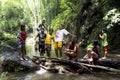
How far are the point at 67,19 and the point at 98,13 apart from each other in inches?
445

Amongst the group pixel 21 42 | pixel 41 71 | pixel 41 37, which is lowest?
pixel 41 71

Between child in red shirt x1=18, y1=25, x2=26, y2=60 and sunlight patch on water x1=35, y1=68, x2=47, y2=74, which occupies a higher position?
child in red shirt x1=18, y1=25, x2=26, y2=60

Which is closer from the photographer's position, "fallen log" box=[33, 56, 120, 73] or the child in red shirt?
"fallen log" box=[33, 56, 120, 73]

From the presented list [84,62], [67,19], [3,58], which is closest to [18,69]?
[3,58]

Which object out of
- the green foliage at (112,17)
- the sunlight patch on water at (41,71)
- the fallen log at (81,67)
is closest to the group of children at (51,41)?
the fallen log at (81,67)

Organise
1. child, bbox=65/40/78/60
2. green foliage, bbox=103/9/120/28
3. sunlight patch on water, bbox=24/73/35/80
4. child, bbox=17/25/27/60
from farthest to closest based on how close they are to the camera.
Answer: green foliage, bbox=103/9/120/28 < child, bbox=17/25/27/60 < child, bbox=65/40/78/60 < sunlight patch on water, bbox=24/73/35/80

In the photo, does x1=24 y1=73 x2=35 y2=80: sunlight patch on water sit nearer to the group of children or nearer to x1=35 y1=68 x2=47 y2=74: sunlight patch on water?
x1=35 y1=68 x2=47 y2=74: sunlight patch on water

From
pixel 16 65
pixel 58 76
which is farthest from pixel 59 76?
pixel 16 65

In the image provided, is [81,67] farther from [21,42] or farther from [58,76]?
[21,42]

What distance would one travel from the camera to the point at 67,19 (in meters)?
39.1

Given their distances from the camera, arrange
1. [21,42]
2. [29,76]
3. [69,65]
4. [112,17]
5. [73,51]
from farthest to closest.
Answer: [112,17], [21,42], [73,51], [69,65], [29,76]

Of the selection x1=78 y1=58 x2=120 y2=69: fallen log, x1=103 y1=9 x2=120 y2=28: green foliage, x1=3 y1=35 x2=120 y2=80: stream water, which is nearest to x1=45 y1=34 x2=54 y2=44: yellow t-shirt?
x1=3 y1=35 x2=120 y2=80: stream water

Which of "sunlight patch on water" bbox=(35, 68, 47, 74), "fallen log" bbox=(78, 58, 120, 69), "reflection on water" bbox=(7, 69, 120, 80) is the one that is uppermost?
"fallen log" bbox=(78, 58, 120, 69)

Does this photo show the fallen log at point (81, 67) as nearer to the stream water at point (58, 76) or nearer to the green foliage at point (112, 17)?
the stream water at point (58, 76)
